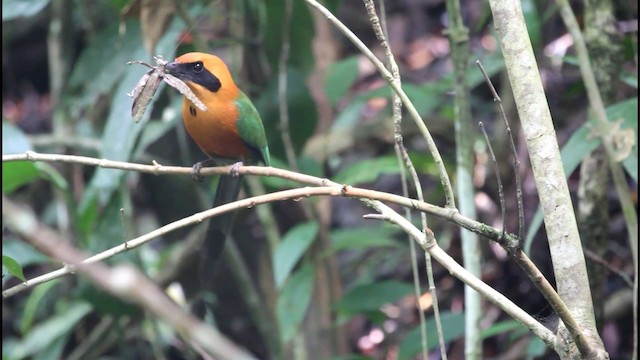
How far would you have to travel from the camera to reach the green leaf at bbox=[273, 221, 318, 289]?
107 inches

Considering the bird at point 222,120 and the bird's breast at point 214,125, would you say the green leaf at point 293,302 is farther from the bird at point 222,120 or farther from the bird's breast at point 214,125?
the bird's breast at point 214,125

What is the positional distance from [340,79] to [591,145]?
1421mm

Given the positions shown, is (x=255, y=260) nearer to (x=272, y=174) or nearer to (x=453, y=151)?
(x=453, y=151)

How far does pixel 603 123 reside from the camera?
2.14m

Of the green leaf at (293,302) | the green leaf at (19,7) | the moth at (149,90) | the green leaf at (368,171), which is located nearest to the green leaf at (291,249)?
the green leaf at (293,302)

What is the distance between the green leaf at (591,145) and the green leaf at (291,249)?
0.81 metres

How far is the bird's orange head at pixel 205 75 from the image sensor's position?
242 cm

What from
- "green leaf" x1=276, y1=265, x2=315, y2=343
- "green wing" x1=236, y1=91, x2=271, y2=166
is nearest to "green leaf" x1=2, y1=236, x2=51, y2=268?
"green leaf" x1=276, y1=265, x2=315, y2=343

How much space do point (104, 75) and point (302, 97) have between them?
757mm

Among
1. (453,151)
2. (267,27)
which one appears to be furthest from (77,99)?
(453,151)

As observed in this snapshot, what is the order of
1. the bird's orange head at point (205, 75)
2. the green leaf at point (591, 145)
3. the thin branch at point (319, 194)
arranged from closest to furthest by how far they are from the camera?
the thin branch at point (319, 194), the green leaf at point (591, 145), the bird's orange head at point (205, 75)

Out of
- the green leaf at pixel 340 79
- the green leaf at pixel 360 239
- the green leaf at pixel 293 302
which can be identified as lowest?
the green leaf at pixel 293 302

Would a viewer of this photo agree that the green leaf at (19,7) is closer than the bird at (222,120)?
No

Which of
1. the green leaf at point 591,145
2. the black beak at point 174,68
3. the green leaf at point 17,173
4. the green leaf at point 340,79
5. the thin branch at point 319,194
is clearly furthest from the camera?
the green leaf at point 340,79
